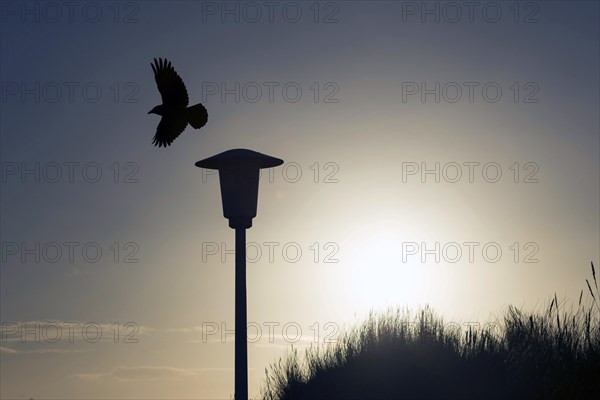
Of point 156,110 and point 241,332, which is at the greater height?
point 156,110

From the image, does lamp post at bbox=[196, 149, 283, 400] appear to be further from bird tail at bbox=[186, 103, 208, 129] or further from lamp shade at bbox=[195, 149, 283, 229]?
bird tail at bbox=[186, 103, 208, 129]

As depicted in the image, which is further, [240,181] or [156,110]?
[240,181]

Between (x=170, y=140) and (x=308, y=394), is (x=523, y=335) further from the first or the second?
(x=170, y=140)

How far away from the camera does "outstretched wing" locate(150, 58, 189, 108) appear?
437 inches

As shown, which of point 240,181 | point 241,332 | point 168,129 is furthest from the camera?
point 240,181

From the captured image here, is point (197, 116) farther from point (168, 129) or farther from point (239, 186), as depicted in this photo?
point (239, 186)

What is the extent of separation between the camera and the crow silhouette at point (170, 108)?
36.2 feet

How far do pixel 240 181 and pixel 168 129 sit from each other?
3825 millimetres

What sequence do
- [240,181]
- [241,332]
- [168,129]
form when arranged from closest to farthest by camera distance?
[168,129] → [241,332] → [240,181]

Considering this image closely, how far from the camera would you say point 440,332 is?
14898mm

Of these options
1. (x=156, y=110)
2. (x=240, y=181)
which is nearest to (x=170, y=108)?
(x=156, y=110)

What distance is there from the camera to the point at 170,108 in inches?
439

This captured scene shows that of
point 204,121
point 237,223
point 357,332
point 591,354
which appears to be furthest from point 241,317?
point 591,354

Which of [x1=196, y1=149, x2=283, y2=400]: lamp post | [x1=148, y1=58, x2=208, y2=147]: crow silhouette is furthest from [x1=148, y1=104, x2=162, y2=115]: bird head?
[x1=196, y1=149, x2=283, y2=400]: lamp post
